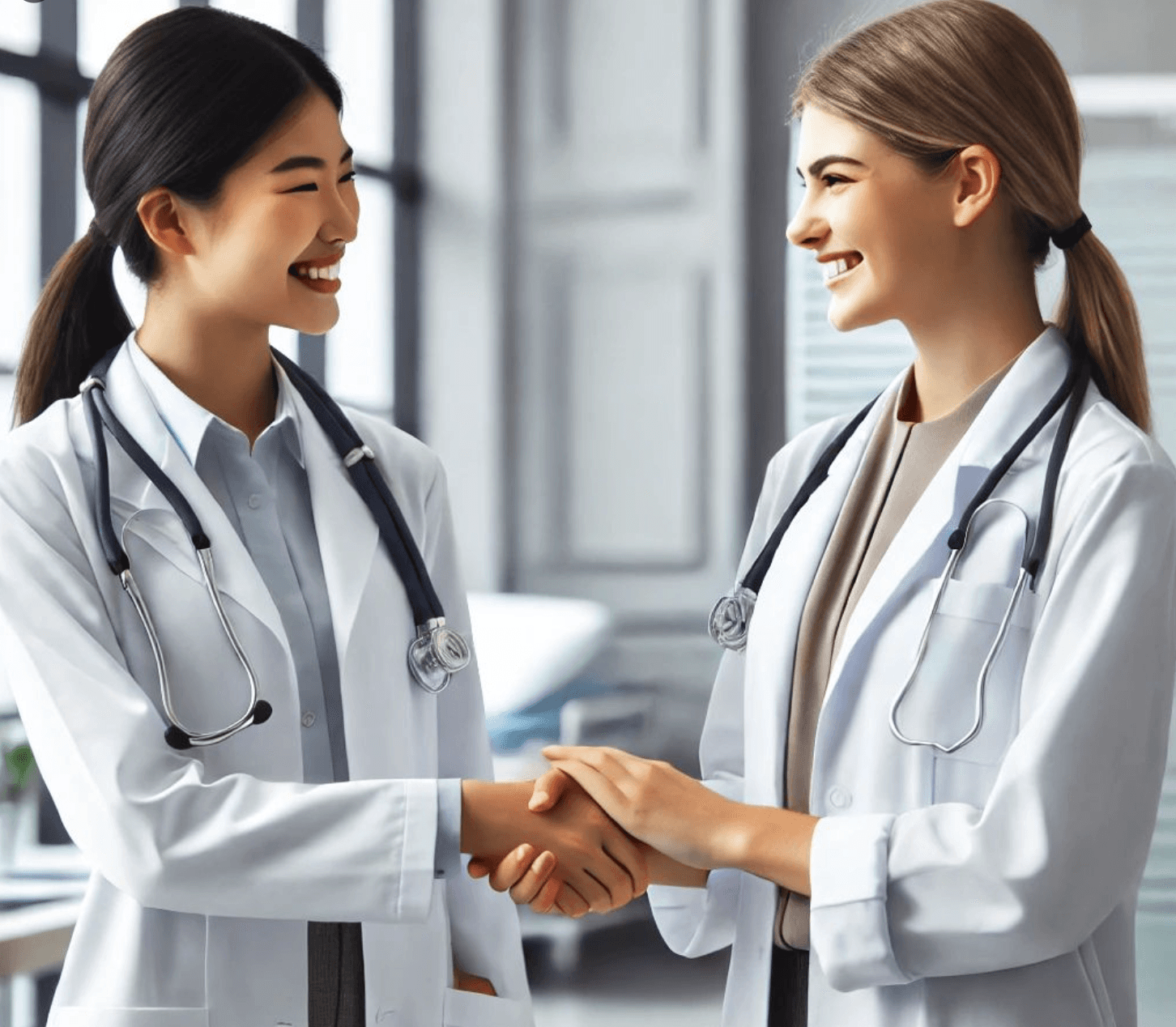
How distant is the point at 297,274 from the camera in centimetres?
161

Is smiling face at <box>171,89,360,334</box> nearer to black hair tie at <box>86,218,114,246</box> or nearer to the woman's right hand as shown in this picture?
black hair tie at <box>86,218,114,246</box>

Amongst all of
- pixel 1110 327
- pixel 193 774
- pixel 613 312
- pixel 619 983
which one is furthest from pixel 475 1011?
pixel 613 312

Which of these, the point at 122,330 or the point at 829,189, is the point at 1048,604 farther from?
the point at 122,330

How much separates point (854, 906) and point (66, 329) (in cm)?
102

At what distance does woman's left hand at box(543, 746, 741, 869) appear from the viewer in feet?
4.79

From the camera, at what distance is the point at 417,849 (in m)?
1.41

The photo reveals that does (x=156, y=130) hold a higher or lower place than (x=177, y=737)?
higher

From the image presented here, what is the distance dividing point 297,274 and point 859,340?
6.78 ft

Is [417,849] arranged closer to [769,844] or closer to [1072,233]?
[769,844]

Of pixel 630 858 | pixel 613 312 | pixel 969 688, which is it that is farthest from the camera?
pixel 613 312

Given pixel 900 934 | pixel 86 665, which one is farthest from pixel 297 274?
pixel 900 934

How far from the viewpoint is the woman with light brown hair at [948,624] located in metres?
1.29

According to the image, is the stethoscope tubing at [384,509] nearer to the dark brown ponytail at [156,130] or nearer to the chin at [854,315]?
the dark brown ponytail at [156,130]

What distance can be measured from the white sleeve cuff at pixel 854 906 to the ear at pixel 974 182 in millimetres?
592
